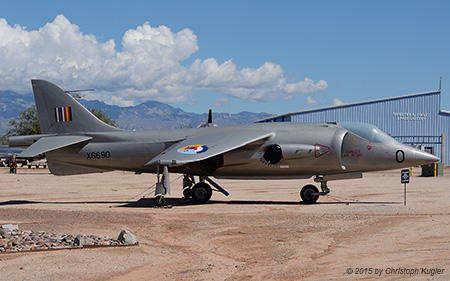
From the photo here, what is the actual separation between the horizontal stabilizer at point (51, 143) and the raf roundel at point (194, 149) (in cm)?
487

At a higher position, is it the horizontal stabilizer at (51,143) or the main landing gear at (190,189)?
the horizontal stabilizer at (51,143)

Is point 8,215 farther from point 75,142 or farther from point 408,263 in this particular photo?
point 408,263

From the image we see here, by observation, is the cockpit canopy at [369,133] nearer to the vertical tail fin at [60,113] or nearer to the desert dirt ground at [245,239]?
the desert dirt ground at [245,239]

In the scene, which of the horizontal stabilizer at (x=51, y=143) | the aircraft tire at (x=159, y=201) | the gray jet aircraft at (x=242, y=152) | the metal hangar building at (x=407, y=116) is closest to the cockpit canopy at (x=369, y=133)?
the gray jet aircraft at (x=242, y=152)

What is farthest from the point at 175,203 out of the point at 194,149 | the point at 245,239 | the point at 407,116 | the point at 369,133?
the point at 407,116

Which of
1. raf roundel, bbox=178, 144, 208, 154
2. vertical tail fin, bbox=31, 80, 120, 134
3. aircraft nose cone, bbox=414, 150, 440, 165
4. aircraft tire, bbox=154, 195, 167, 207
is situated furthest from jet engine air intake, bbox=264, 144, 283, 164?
vertical tail fin, bbox=31, 80, 120, 134

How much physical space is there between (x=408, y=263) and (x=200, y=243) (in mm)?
4761

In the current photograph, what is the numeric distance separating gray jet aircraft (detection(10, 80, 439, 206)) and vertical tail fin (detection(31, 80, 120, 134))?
1.71 ft

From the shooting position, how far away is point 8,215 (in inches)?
704

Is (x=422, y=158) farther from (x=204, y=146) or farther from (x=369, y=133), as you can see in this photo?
(x=204, y=146)

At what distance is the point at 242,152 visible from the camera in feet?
70.8

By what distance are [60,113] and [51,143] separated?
1.82 metres

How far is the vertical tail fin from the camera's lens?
78.0 feet

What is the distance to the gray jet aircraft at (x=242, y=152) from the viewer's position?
69.4ft
